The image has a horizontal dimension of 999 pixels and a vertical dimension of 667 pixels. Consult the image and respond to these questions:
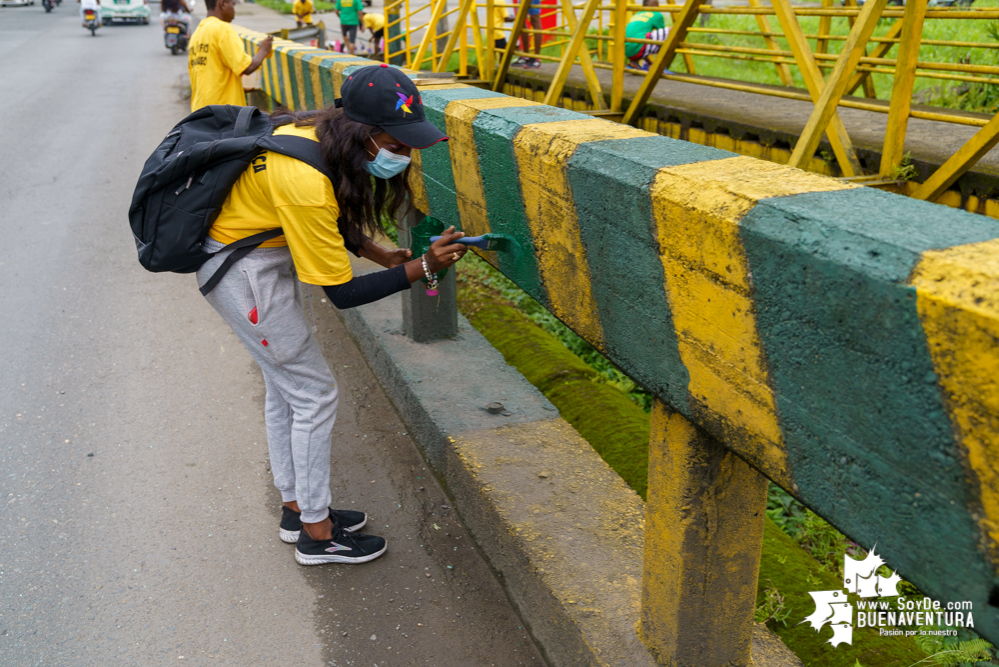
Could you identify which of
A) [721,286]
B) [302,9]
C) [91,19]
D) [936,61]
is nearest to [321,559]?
[721,286]

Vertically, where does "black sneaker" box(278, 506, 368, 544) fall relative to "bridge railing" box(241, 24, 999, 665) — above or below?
below

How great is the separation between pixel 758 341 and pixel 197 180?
1788mm

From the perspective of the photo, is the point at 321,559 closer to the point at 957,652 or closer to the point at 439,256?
the point at 439,256

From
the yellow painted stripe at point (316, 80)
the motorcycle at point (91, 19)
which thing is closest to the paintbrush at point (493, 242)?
the yellow painted stripe at point (316, 80)

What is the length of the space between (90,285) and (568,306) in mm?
4737

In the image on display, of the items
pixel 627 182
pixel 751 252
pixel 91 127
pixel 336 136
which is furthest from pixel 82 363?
pixel 91 127

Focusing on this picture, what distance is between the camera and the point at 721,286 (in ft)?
5.09

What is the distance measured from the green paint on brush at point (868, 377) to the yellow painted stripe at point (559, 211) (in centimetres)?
72

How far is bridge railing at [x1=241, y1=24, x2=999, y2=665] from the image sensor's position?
1.14m

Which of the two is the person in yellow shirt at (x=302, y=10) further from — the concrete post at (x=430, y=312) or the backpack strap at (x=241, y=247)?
the backpack strap at (x=241, y=247)

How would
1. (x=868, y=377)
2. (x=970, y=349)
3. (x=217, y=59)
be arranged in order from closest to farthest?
(x=970, y=349) → (x=868, y=377) → (x=217, y=59)

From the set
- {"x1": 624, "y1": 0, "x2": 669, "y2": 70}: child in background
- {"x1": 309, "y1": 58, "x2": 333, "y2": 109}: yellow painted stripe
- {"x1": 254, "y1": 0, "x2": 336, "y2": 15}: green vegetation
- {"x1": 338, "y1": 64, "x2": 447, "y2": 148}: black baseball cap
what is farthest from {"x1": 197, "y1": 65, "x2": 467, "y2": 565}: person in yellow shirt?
{"x1": 254, "y1": 0, "x2": 336, "y2": 15}: green vegetation

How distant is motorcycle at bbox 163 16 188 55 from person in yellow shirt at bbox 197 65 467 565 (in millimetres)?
19648

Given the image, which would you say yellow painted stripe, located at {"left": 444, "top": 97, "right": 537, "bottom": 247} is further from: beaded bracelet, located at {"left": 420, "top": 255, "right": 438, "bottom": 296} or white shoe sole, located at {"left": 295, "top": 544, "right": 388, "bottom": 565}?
white shoe sole, located at {"left": 295, "top": 544, "right": 388, "bottom": 565}
